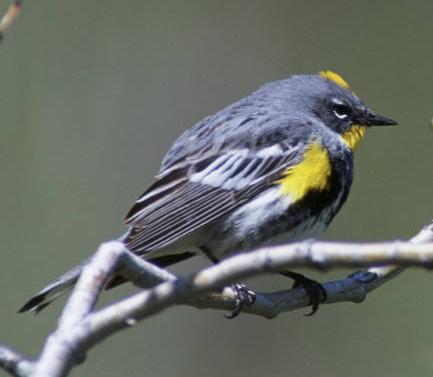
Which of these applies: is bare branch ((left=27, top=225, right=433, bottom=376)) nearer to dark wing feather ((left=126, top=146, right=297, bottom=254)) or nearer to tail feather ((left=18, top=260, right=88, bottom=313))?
tail feather ((left=18, top=260, right=88, bottom=313))

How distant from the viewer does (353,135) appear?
4.77 metres

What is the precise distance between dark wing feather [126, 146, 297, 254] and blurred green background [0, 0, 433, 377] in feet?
7.65

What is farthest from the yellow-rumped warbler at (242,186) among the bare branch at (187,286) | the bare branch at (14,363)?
the bare branch at (187,286)

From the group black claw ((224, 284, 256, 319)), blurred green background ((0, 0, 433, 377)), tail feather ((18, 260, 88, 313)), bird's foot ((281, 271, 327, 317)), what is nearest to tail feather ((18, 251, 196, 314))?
tail feather ((18, 260, 88, 313))

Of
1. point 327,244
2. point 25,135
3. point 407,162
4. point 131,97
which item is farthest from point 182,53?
point 327,244

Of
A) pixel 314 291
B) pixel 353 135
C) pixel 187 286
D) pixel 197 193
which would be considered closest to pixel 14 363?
pixel 187 286

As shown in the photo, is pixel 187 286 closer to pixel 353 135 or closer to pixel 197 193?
pixel 197 193

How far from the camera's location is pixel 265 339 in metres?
6.54

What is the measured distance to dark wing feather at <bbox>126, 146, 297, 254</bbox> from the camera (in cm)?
412

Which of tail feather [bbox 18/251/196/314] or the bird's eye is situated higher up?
the bird's eye

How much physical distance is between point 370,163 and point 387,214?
1.47ft

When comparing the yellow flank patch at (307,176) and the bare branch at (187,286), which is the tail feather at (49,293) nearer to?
the yellow flank patch at (307,176)

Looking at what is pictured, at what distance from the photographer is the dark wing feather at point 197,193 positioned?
4.12m

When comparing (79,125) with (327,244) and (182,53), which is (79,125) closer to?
(182,53)
